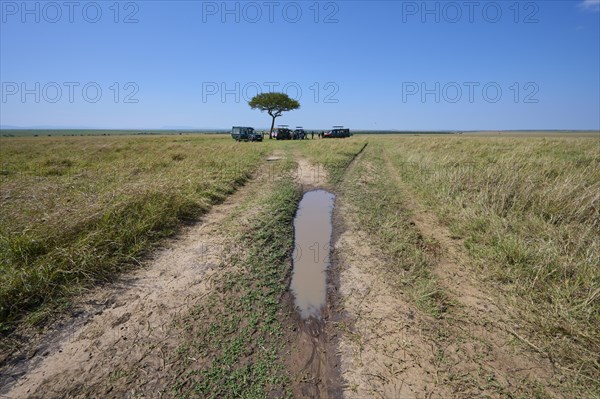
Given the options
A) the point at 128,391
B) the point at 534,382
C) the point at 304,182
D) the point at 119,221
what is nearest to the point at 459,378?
the point at 534,382

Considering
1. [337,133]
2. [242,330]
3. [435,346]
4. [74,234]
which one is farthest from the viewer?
[337,133]

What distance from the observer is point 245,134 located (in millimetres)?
34312

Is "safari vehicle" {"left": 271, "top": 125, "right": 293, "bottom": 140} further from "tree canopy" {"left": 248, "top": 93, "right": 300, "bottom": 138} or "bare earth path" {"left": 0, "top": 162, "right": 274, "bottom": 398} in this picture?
"bare earth path" {"left": 0, "top": 162, "right": 274, "bottom": 398}

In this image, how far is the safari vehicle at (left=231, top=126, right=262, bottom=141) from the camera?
3400cm

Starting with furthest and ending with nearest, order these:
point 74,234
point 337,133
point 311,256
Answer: point 337,133
point 311,256
point 74,234

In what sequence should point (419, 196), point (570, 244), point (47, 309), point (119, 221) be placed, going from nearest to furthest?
1. point (47, 309)
2. point (570, 244)
3. point (119, 221)
4. point (419, 196)

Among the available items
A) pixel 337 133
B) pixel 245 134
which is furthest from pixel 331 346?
pixel 337 133

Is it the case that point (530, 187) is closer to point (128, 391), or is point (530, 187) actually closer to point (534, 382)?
point (534, 382)

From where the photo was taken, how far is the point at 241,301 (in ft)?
11.2

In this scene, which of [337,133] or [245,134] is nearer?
[245,134]

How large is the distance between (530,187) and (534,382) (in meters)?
5.83

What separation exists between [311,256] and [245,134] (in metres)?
31.7

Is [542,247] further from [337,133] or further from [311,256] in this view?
[337,133]

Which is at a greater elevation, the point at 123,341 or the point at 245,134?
the point at 245,134
